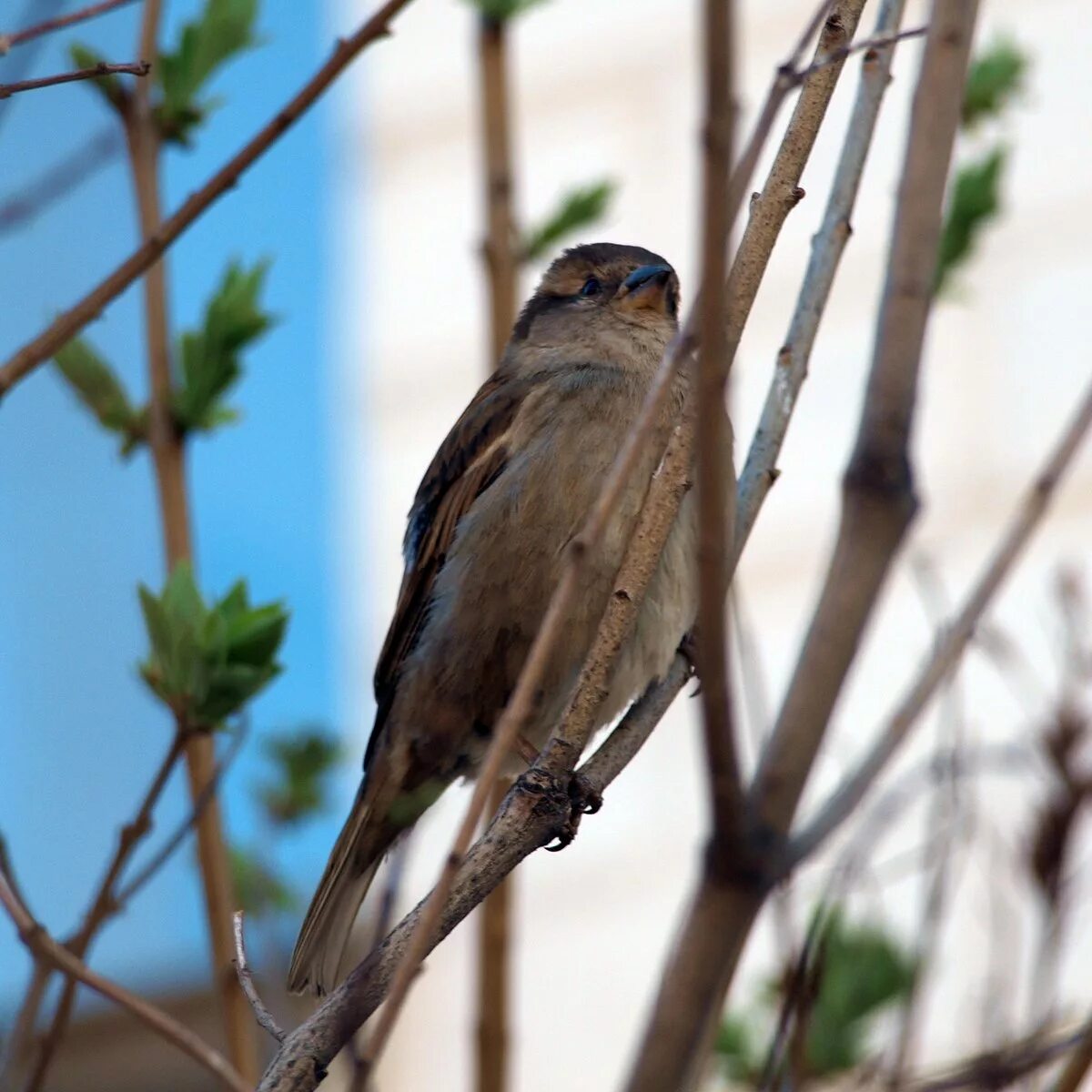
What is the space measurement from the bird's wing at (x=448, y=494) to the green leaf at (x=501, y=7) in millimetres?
938

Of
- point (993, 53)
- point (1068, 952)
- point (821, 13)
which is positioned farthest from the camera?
point (1068, 952)

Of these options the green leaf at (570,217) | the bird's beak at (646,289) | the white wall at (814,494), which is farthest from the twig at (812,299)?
the white wall at (814,494)

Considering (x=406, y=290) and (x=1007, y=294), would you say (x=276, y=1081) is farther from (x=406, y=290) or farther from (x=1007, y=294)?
(x=406, y=290)

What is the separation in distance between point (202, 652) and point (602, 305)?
2265 millimetres

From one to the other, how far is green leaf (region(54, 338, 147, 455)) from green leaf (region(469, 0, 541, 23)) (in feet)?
3.37

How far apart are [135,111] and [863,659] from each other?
4.76 metres

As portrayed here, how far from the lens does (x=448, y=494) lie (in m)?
4.38

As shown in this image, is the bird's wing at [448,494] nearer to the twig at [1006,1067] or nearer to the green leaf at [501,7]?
the green leaf at [501,7]

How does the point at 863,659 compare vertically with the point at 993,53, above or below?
above

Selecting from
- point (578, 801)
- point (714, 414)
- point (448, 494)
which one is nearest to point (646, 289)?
point (448, 494)

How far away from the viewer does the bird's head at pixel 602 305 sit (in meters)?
4.45

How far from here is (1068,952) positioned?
633 cm

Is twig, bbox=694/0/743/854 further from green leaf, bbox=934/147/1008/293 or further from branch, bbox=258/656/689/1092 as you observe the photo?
green leaf, bbox=934/147/1008/293

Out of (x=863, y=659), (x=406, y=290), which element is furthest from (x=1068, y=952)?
(x=406, y=290)
